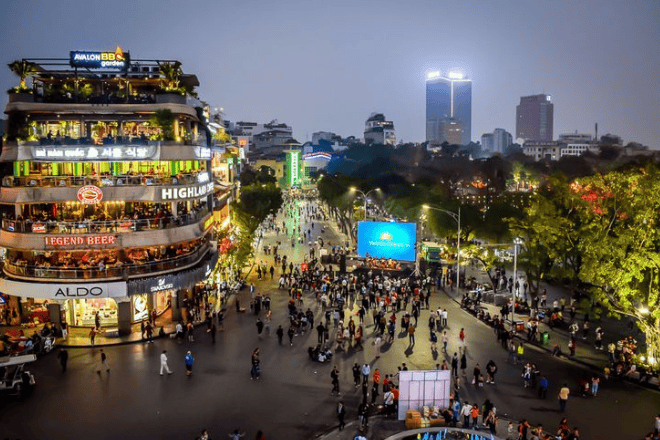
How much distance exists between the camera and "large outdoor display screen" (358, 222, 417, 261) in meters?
48.4

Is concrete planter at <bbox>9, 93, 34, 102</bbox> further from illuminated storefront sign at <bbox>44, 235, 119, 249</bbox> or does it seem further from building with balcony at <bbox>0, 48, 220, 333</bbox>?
illuminated storefront sign at <bbox>44, 235, 119, 249</bbox>

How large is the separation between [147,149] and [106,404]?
55.9ft

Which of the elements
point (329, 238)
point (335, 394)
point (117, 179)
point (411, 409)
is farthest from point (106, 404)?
point (329, 238)

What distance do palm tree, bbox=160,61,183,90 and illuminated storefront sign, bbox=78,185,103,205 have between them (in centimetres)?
948

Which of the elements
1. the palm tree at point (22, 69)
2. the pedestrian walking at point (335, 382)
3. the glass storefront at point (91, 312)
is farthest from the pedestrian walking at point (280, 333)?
the palm tree at point (22, 69)

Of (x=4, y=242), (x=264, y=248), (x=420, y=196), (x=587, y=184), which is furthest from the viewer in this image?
(x=420, y=196)

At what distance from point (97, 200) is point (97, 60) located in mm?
10393

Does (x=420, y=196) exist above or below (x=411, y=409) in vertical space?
above

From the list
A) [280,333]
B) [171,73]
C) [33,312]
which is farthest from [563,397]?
[171,73]

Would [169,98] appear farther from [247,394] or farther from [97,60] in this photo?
[247,394]

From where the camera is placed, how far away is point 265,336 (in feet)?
106

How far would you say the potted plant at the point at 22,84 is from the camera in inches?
1372

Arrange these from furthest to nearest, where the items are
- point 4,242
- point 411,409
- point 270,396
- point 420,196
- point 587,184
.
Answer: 1. point 420,196
2. point 4,242
3. point 587,184
4. point 270,396
5. point 411,409

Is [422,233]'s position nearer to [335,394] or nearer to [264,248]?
[264,248]
